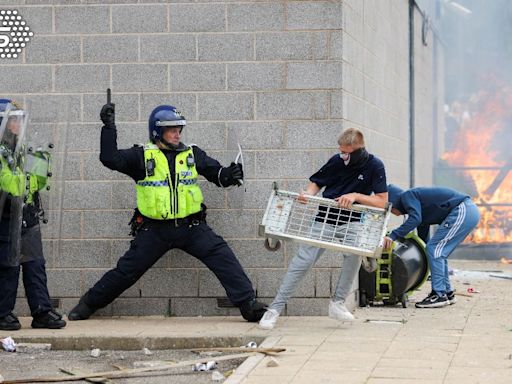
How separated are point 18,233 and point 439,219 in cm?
456

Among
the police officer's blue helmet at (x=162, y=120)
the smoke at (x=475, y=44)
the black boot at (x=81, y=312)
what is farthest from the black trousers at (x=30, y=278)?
the smoke at (x=475, y=44)

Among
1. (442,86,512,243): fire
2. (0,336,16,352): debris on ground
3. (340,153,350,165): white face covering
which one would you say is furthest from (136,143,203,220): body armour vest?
(442,86,512,243): fire

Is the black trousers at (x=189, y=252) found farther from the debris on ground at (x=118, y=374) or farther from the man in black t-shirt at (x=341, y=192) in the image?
the debris on ground at (x=118, y=374)

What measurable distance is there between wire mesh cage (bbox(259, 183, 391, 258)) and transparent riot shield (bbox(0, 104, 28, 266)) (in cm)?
199

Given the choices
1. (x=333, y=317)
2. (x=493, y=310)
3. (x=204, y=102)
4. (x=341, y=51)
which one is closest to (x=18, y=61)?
(x=204, y=102)

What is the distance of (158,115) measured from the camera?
35.1ft

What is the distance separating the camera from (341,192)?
10.5 m

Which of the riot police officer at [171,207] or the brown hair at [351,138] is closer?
the brown hair at [351,138]

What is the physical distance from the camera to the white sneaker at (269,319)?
10.4 meters

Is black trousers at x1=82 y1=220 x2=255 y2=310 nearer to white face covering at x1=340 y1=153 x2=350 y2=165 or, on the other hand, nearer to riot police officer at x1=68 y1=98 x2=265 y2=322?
riot police officer at x1=68 y1=98 x2=265 y2=322

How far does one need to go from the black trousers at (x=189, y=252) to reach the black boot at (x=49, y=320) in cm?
56

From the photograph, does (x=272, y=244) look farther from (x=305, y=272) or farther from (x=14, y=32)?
(x=14, y=32)

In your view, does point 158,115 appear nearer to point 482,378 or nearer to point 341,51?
point 341,51

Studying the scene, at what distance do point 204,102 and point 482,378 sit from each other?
14.2 ft
